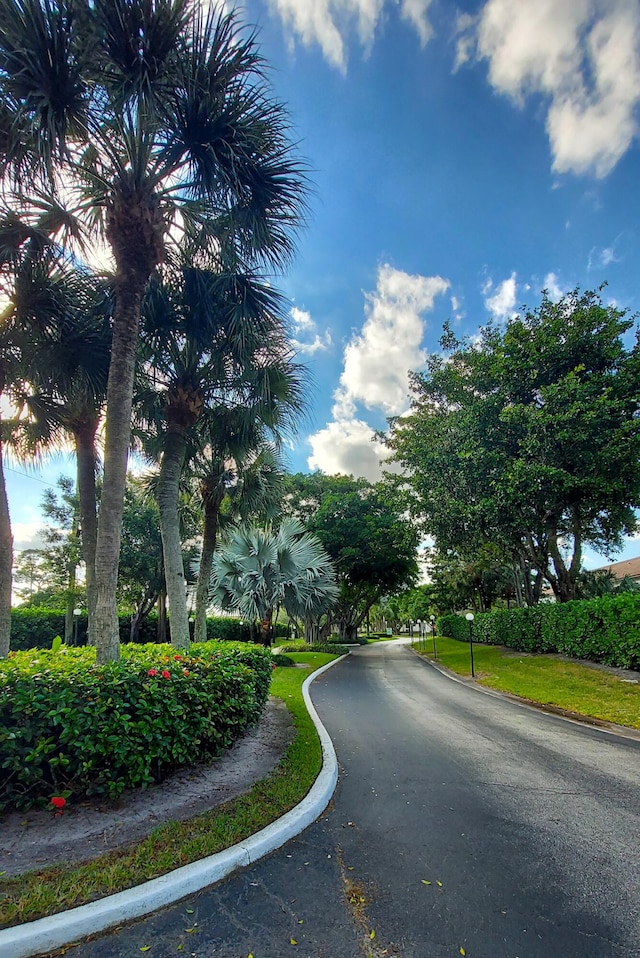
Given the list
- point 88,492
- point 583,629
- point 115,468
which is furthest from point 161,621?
point 115,468

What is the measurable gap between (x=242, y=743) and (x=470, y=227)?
12.4 meters

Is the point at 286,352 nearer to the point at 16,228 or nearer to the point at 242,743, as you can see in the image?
the point at 16,228

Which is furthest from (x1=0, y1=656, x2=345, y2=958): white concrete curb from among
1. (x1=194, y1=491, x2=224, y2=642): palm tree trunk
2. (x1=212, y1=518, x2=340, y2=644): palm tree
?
(x1=212, y1=518, x2=340, y2=644): palm tree

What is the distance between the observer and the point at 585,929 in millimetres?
2359

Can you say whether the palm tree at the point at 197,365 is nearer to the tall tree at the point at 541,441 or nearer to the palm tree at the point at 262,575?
the palm tree at the point at 262,575

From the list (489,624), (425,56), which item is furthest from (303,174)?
(489,624)

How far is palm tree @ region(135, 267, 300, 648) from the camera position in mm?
7137

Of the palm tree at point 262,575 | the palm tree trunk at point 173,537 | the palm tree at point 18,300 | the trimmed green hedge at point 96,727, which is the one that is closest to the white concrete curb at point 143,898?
the trimmed green hedge at point 96,727

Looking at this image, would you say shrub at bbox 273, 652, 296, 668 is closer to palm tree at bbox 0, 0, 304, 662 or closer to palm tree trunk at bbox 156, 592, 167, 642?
palm tree trunk at bbox 156, 592, 167, 642

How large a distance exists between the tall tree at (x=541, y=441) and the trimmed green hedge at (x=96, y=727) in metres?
12.5

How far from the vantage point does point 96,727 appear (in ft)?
11.4

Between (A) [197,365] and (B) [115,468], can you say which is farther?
(A) [197,365]

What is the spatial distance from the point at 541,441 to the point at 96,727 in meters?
14.6

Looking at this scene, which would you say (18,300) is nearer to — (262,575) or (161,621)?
(262,575)
